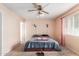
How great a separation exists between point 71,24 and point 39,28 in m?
1.26

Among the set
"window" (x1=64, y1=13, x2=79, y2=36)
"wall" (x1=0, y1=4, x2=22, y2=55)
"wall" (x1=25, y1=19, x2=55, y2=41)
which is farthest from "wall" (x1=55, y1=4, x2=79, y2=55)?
"wall" (x1=0, y1=4, x2=22, y2=55)

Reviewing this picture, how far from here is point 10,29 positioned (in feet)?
16.1

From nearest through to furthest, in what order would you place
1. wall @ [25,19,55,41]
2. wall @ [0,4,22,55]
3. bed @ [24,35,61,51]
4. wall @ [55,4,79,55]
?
wall @ [0,4,22,55], wall @ [55,4,79,55], bed @ [24,35,61,51], wall @ [25,19,55,41]

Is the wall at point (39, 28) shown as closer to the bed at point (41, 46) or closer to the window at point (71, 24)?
Result: the bed at point (41, 46)

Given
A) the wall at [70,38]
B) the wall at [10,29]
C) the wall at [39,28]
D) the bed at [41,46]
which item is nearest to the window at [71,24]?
the wall at [70,38]

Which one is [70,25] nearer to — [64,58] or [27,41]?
[27,41]

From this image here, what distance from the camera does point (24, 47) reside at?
17.0 feet

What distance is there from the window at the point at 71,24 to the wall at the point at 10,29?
1.88m

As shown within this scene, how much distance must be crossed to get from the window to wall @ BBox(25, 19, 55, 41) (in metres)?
0.61

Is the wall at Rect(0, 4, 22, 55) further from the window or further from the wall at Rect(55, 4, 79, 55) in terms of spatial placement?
the window

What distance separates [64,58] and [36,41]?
12.2 feet

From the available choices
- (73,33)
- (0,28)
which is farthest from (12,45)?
(73,33)

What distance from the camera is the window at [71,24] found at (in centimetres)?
466

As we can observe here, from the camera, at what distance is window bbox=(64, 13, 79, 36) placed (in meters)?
4.66
